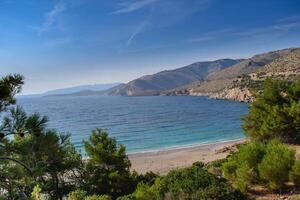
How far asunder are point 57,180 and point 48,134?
374 centimetres

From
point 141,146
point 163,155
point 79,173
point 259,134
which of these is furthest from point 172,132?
point 79,173

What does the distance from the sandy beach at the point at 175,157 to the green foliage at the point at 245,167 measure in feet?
56.6

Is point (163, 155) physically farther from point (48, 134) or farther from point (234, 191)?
point (234, 191)

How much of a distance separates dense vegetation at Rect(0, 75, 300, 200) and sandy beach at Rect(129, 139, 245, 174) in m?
8.47

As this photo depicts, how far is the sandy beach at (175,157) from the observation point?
32.6 meters

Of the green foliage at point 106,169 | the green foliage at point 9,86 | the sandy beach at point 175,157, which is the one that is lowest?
the sandy beach at point 175,157

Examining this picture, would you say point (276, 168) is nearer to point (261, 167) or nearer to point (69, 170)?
point (261, 167)

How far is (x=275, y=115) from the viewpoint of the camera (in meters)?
26.1

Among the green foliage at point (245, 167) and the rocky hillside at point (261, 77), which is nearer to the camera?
the green foliage at point (245, 167)

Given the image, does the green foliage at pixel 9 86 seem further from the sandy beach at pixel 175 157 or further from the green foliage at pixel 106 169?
the sandy beach at pixel 175 157

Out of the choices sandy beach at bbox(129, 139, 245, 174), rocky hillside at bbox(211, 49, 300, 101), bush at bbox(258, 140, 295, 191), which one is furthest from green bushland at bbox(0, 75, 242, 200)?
rocky hillside at bbox(211, 49, 300, 101)

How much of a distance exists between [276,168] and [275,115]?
1528cm

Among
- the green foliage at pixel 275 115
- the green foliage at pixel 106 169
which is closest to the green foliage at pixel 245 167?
the green foliage at pixel 106 169

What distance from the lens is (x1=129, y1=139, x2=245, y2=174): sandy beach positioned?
3262 centimetres
